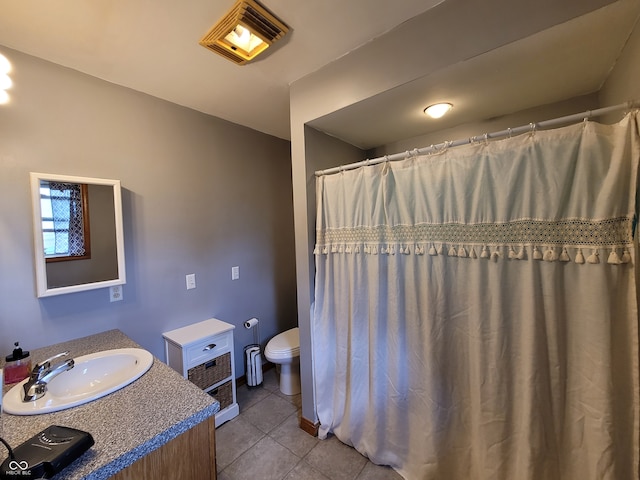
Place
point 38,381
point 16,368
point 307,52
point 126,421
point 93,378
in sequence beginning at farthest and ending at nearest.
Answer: point 307,52 → point 93,378 → point 16,368 → point 38,381 → point 126,421

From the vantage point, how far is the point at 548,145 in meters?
1.04

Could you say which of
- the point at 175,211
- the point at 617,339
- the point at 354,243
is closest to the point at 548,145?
the point at 617,339

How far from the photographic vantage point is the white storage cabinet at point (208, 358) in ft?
5.82

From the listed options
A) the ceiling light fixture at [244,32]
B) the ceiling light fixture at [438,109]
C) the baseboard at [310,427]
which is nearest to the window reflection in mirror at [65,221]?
the ceiling light fixture at [244,32]

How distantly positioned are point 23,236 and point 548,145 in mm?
2525

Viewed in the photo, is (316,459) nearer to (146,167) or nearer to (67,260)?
(67,260)

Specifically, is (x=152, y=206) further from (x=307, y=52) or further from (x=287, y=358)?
(x=287, y=358)

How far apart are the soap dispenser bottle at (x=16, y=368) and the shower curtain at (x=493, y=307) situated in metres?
1.52

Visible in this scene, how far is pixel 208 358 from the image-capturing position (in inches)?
73.3

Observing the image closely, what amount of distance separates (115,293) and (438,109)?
92.2 inches

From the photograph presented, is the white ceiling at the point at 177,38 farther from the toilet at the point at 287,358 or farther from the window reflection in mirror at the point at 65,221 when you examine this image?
the toilet at the point at 287,358

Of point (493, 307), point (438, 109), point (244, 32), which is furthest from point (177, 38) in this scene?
point (493, 307)

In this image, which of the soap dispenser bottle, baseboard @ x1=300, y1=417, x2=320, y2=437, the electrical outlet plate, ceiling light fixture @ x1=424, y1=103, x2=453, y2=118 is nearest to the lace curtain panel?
the electrical outlet plate

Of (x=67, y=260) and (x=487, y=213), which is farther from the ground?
(x=487, y=213)
